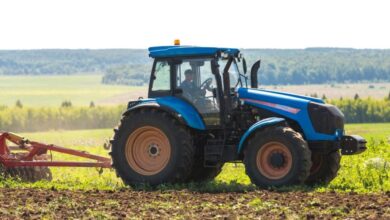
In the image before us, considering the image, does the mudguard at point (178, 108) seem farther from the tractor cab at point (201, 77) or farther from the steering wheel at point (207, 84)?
the steering wheel at point (207, 84)

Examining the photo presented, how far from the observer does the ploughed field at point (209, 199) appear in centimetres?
1296

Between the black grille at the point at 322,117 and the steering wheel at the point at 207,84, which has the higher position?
the steering wheel at the point at 207,84

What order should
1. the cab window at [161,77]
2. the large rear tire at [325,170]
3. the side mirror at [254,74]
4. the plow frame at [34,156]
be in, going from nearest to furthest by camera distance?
the large rear tire at [325,170] → the cab window at [161,77] → the side mirror at [254,74] → the plow frame at [34,156]

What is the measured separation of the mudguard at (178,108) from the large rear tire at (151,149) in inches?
5.9

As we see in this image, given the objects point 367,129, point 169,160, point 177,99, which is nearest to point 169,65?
point 177,99

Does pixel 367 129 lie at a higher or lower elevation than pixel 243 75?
lower

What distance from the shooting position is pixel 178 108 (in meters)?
16.5

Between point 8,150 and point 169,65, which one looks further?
point 8,150

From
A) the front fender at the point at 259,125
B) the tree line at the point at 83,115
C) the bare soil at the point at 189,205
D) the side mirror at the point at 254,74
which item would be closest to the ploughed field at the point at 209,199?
the bare soil at the point at 189,205

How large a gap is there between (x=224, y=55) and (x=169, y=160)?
7.20 feet

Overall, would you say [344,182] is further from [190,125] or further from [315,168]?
[190,125]

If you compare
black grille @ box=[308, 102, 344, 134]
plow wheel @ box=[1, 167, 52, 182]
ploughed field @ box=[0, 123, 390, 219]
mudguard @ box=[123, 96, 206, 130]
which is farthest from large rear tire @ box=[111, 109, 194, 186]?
plow wheel @ box=[1, 167, 52, 182]

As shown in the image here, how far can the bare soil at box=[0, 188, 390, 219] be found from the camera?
12.8 meters

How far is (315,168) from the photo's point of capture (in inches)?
663
